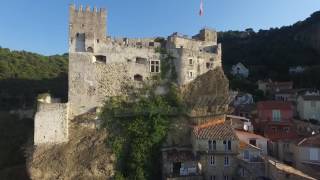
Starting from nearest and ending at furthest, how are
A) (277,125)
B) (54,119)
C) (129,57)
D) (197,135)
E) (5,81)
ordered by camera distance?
1. (197,135)
2. (54,119)
3. (129,57)
4. (277,125)
5. (5,81)

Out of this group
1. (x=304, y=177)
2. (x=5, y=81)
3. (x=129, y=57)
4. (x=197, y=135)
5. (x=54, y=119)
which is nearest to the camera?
(x=304, y=177)

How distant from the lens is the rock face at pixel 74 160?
4422 cm

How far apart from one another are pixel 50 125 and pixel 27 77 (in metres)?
33.1

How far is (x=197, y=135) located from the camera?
42.8 metres

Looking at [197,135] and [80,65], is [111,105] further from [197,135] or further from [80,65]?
[197,135]

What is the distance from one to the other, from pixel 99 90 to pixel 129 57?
492 centimetres

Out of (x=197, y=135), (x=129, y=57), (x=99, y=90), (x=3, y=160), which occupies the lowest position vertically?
(x=3, y=160)

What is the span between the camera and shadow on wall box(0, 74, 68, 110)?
68.1 meters

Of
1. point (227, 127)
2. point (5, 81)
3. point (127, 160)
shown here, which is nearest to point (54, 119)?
point (127, 160)

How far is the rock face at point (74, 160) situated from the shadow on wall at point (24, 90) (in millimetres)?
20195

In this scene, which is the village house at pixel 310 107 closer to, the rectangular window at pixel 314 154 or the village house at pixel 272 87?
the village house at pixel 272 87

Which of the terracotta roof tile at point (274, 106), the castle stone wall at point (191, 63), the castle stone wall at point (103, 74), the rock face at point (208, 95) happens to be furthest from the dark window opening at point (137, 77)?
the terracotta roof tile at point (274, 106)

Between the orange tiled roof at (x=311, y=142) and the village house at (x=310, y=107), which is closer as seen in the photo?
the orange tiled roof at (x=311, y=142)

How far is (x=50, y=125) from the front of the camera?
46.3m
